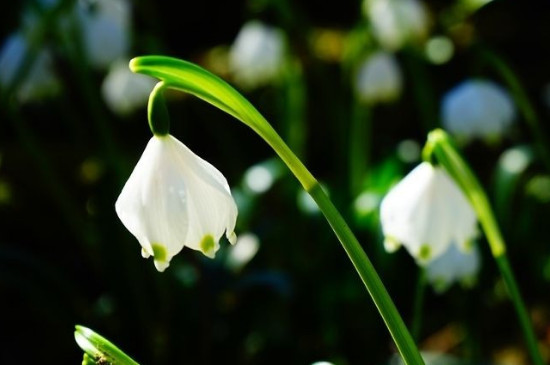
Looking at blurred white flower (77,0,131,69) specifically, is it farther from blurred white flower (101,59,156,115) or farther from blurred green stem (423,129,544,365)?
blurred green stem (423,129,544,365)

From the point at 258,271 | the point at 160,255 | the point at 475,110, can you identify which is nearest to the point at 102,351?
the point at 160,255

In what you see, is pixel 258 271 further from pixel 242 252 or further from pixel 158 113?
pixel 158 113

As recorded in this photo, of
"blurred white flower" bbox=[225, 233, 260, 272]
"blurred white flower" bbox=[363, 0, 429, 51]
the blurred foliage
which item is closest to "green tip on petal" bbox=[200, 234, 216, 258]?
the blurred foliage

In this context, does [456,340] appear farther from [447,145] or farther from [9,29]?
[9,29]

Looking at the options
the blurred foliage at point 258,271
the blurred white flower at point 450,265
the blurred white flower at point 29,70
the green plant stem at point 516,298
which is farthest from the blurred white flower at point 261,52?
the green plant stem at point 516,298

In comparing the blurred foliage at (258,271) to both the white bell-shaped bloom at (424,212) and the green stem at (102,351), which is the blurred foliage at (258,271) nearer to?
the white bell-shaped bloom at (424,212)
